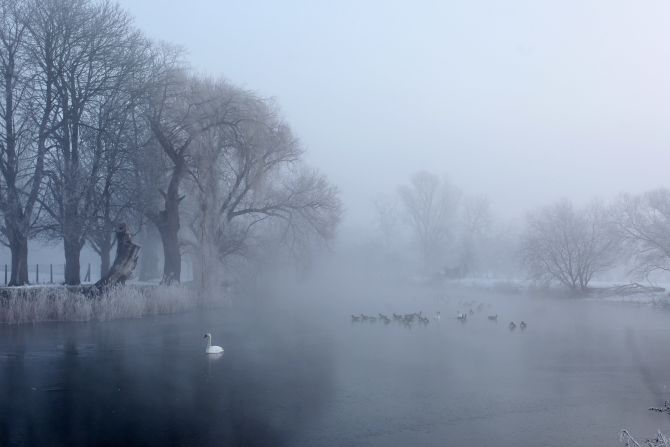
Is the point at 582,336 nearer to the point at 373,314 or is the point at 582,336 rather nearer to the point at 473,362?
the point at 473,362

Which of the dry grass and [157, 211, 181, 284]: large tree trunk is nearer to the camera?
the dry grass

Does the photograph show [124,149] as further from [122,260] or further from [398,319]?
[398,319]

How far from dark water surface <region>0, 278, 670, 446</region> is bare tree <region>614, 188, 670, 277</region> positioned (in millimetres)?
15355

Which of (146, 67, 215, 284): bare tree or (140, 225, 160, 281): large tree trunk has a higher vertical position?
(146, 67, 215, 284): bare tree

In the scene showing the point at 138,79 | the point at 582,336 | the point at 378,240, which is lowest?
the point at 582,336

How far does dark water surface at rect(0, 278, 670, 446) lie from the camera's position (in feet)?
30.2

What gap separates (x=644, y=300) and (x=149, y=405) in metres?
31.4

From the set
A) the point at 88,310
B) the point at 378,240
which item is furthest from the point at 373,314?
the point at 378,240

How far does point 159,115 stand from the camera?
28609mm

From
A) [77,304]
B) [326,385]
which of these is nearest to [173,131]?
[77,304]

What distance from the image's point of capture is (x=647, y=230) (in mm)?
37969

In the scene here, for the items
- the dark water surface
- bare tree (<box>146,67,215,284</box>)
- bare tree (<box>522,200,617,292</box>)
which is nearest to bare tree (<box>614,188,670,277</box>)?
bare tree (<box>522,200,617,292</box>)

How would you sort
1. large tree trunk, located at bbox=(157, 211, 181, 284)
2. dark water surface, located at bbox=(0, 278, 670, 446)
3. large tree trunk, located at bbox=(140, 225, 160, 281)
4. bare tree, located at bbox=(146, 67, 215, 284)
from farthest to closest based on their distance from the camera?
large tree trunk, located at bbox=(140, 225, 160, 281), large tree trunk, located at bbox=(157, 211, 181, 284), bare tree, located at bbox=(146, 67, 215, 284), dark water surface, located at bbox=(0, 278, 670, 446)

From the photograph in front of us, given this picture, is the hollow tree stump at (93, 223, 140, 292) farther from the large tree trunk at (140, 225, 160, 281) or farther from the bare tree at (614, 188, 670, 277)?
the bare tree at (614, 188, 670, 277)
